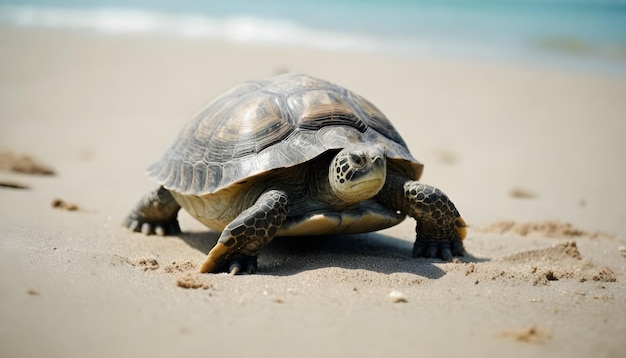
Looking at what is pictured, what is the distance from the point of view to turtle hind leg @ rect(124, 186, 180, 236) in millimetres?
5641

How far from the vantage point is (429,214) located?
189 inches

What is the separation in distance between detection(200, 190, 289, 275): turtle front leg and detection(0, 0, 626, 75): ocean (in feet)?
45.2

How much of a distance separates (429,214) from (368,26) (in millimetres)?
20167

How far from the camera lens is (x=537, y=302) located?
3.69 meters

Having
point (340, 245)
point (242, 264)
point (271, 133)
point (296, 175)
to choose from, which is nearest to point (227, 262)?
point (242, 264)

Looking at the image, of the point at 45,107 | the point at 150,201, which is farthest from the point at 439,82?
the point at 150,201

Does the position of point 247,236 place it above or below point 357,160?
below

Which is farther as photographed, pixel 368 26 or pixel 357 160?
pixel 368 26

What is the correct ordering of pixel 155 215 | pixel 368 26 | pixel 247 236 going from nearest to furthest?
1. pixel 247 236
2. pixel 155 215
3. pixel 368 26

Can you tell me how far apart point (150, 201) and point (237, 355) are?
305 centimetres

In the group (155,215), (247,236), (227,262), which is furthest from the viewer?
(155,215)

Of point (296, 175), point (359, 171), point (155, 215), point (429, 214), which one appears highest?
point (359, 171)

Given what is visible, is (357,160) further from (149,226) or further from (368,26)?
(368,26)

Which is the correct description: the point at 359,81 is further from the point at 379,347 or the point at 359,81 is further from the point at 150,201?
the point at 379,347
